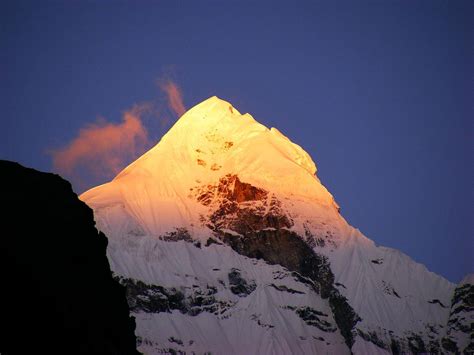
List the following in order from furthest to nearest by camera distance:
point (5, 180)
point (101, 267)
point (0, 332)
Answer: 1. point (101, 267)
2. point (5, 180)
3. point (0, 332)

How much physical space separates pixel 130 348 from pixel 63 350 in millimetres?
7333

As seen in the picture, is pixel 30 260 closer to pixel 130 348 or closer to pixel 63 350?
pixel 63 350

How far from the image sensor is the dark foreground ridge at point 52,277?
5675 cm

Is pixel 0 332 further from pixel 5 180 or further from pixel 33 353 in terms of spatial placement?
pixel 5 180

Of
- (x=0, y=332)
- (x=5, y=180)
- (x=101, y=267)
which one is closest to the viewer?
(x=0, y=332)

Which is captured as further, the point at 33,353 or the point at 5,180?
the point at 5,180

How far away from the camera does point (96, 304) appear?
6256 cm

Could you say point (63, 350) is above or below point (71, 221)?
below

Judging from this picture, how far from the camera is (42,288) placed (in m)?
58.0

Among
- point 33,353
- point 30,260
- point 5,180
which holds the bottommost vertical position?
point 33,353

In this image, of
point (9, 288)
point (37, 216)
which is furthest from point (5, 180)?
point (9, 288)

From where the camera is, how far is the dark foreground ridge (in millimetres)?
56750

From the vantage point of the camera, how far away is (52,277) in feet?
194

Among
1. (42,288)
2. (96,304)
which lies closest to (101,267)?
(96,304)
